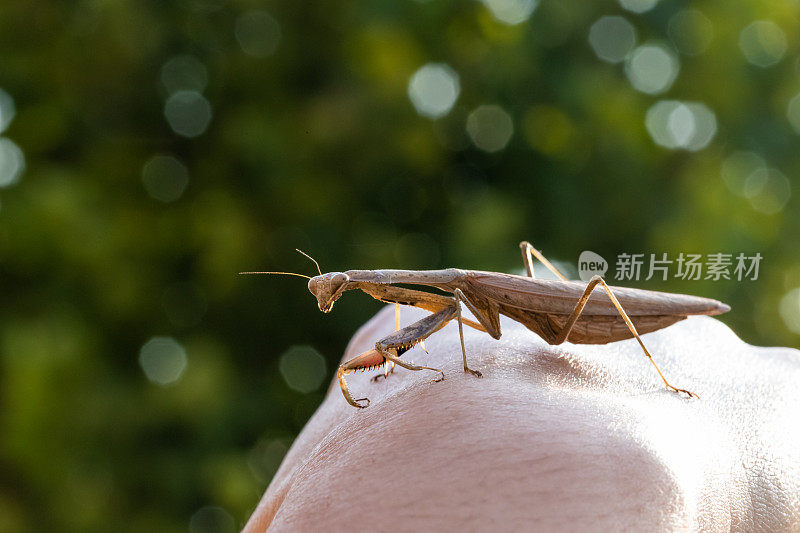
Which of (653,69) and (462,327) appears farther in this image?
(653,69)

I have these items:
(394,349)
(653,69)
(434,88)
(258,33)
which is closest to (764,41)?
(653,69)

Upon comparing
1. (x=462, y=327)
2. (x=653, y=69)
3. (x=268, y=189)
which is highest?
(x=653, y=69)

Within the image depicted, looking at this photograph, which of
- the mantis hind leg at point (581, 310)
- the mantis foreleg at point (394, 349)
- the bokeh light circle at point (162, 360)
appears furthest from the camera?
the bokeh light circle at point (162, 360)

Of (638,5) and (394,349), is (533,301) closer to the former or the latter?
(394,349)

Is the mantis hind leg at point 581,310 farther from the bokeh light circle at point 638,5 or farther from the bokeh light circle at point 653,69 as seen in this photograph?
the bokeh light circle at point 638,5

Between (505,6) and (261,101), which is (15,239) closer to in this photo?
(261,101)

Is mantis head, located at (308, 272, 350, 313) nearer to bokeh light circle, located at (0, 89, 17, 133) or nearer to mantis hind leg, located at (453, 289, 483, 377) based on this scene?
mantis hind leg, located at (453, 289, 483, 377)

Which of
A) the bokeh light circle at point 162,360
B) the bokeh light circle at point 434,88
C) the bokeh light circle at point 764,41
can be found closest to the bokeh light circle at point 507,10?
the bokeh light circle at point 434,88
